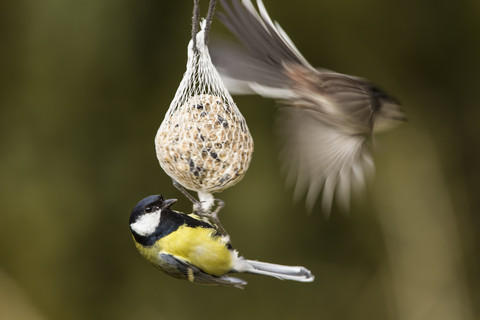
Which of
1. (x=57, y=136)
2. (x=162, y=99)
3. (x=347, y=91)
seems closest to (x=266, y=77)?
(x=347, y=91)

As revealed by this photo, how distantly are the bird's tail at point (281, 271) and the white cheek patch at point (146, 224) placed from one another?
324mm

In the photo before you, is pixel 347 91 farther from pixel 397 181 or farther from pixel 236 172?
pixel 397 181

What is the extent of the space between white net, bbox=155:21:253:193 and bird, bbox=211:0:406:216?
0.15 meters

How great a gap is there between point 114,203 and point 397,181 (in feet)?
5.43

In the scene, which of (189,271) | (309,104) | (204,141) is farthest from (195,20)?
(189,271)

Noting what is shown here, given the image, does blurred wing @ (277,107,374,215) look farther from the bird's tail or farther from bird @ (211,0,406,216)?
the bird's tail

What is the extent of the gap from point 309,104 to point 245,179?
170 cm

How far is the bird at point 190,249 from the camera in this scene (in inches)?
76.3

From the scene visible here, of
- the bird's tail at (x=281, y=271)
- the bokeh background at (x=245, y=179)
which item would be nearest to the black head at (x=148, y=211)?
the bird's tail at (x=281, y=271)

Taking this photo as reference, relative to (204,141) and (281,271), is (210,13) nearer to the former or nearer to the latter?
(204,141)

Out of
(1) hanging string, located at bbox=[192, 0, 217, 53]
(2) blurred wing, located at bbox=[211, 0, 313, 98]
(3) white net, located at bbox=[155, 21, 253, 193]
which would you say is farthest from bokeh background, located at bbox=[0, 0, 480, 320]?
(1) hanging string, located at bbox=[192, 0, 217, 53]

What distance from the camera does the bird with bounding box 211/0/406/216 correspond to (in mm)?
1919

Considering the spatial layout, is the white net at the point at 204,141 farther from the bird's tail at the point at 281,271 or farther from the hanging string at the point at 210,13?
the bird's tail at the point at 281,271

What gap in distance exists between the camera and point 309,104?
2023 millimetres
